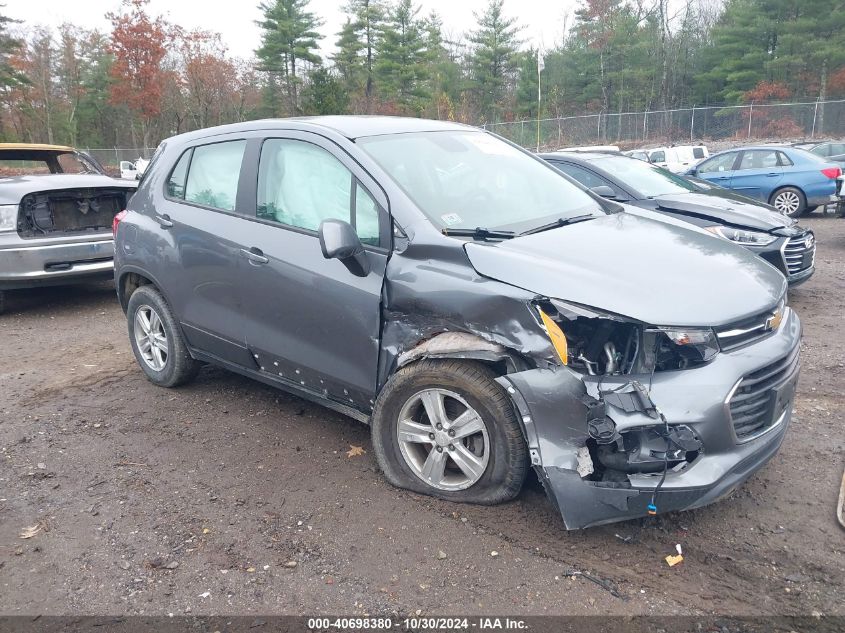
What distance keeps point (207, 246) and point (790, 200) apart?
42.0 feet

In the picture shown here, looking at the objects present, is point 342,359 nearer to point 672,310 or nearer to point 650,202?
point 672,310

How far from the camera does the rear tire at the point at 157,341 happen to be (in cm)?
471

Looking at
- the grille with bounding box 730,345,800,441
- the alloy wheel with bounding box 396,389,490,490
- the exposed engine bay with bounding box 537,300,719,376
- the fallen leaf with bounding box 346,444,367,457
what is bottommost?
the fallen leaf with bounding box 346,444,367,457

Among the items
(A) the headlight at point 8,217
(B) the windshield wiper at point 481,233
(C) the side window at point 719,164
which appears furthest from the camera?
(C) the side window at point 719,164

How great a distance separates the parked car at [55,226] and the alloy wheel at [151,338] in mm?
2603

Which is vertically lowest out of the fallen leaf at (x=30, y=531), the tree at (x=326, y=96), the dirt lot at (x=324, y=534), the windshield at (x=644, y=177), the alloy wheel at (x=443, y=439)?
the fallen leaf at (x=30, y=531)

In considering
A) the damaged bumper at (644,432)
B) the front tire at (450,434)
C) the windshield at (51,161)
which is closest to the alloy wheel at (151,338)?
the front tire at (450,434)

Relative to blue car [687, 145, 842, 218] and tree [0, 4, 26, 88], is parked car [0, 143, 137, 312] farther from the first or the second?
tree [0, 4, 26, 88]

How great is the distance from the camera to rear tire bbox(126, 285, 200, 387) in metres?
4.71

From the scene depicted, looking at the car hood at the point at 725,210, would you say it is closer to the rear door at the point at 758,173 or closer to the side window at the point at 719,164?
the rear door at the point at 758,173

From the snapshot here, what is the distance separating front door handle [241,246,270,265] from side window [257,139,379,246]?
0.21 m

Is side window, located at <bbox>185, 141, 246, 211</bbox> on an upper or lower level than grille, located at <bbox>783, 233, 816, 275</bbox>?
upper

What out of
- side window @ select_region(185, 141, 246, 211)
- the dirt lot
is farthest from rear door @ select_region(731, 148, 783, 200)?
side window @ select_region(185, 141, 246, 211)

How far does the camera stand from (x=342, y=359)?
3.57 m
